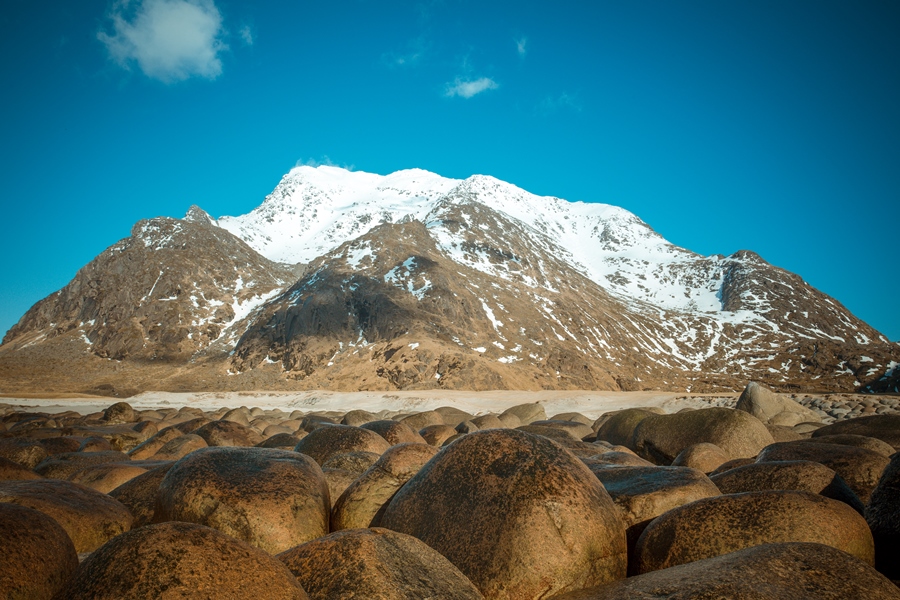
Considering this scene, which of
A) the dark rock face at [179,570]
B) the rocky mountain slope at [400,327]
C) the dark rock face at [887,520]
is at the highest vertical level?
the rocky mountain slope at [400,327]

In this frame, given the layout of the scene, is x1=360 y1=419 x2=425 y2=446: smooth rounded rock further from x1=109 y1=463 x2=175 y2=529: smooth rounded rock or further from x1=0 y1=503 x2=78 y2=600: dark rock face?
x1=0 y1=503 x2=78 y2=600: dark rock face

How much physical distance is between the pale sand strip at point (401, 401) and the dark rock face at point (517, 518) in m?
26.9

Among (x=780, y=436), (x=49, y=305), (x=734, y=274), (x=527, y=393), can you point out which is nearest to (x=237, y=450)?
(x=780, y=436)

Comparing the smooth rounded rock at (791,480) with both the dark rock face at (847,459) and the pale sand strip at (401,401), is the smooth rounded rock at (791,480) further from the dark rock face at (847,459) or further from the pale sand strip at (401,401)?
the pale sand strip at (401,401)

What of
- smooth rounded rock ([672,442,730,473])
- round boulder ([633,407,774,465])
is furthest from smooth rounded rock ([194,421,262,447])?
smooth rounded rock ([672,442,730,473])

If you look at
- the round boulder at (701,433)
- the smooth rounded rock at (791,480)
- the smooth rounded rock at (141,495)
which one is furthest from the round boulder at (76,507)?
the round boulder at (701,433)

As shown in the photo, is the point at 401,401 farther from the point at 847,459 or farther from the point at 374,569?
the point at 374,569

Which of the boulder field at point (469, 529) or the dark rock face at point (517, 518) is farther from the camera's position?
the dark rock face at point (517, 518)

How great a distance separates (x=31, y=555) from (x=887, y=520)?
306 inches

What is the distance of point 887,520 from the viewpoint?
567 centimetres

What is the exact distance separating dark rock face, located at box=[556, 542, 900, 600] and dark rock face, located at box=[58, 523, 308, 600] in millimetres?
2497

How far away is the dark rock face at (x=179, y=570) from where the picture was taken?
3.35m

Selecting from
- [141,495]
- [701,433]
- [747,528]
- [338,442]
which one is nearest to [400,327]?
[701,433]

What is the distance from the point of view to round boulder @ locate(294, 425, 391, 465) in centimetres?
1031
